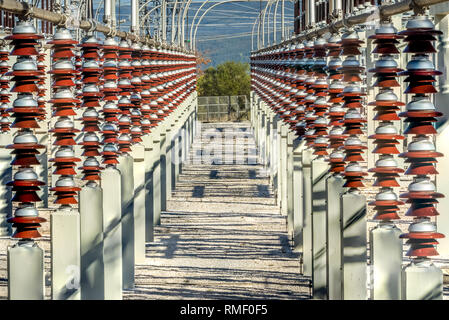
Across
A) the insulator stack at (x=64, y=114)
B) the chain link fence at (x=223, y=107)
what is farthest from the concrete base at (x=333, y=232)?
the chain link fence at (x=223, y=107)

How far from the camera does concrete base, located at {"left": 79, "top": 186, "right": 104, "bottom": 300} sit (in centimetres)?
801

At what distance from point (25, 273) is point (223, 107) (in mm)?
52659

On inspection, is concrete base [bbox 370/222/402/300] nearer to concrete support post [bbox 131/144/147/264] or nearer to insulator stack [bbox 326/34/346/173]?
insulator stack [bbox 326/34/346/173]

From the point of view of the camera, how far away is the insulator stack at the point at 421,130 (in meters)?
5.81

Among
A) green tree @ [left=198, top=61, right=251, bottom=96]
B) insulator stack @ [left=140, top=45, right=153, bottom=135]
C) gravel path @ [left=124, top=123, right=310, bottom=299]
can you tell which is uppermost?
green tree @ [left=198, top=61, right=251, bottom=96]

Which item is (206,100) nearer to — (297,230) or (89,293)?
(297,230)

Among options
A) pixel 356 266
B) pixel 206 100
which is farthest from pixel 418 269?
pixel 206 100

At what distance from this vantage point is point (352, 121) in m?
7.87

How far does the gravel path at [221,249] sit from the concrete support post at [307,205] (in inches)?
9.0

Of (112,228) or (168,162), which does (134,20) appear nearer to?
(112,228)

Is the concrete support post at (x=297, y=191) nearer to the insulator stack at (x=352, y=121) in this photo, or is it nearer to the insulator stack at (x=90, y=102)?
the insulator stack at (x=352, y=121)

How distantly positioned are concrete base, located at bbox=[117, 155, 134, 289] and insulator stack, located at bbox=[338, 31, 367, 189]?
310 centimetres

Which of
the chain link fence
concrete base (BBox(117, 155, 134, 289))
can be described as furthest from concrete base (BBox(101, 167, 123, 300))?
the chain link fence
